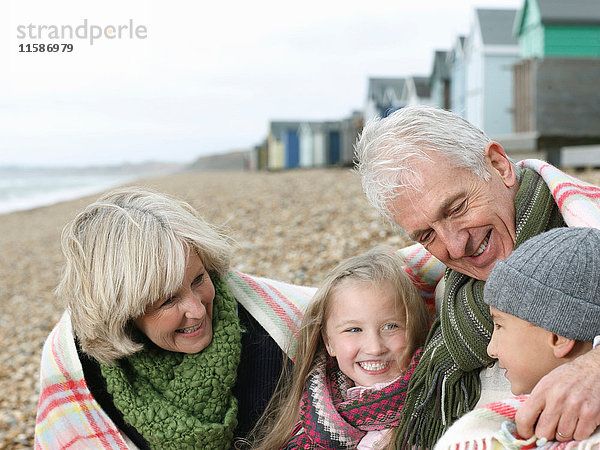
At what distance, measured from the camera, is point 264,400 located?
299 centimetres

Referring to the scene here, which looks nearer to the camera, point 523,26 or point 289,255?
point 289,255

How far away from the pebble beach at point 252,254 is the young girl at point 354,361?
0.68 meters

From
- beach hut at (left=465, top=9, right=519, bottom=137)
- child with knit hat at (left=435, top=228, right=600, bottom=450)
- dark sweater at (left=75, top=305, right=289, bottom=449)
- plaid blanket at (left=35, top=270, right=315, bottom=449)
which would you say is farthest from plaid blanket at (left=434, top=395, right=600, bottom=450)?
beach hut at (left=465, top=9, right=519, bottom=137)

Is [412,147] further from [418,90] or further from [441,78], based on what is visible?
[418,90]

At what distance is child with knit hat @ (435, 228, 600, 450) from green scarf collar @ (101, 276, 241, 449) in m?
1.16

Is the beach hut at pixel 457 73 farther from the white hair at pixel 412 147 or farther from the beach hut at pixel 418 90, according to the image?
the white hair at pixel 412 147

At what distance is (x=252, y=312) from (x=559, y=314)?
1643 mm

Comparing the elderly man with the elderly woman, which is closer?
the elderly man

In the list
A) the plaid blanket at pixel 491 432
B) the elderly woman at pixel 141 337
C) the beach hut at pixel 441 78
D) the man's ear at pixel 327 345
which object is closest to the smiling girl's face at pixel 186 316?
the elderly woman at pixel 141 337

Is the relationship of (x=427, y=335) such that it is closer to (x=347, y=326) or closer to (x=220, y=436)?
(x=347, y=326)

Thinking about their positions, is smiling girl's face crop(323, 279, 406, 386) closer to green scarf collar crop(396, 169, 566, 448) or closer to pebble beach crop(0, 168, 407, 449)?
green scarf collar crop(396, 169, 566, 448)

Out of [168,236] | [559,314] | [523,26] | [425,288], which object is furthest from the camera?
[523,26]

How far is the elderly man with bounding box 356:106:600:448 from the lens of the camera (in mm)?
2242

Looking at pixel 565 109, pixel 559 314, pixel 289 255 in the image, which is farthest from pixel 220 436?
pixel 565 109
